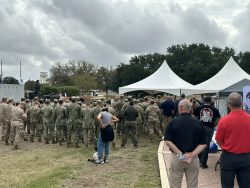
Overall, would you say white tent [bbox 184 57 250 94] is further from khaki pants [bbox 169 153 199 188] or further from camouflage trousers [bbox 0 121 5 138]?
khaki pants [bbox 169 153 199 188]

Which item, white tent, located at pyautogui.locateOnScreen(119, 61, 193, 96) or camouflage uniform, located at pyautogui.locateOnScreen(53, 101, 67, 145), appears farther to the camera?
white tent, located at pyautogui.locateOnScreen(119, 61, 193, 96)

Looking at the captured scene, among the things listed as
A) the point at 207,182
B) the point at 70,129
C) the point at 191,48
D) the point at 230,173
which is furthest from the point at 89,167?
the point at 191,48

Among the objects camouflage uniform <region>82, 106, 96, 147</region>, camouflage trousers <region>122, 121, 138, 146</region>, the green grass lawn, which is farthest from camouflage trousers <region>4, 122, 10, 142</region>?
camouflage trousers <region>122, 121, 138, 146</region>

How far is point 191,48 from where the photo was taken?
79688 millimetres

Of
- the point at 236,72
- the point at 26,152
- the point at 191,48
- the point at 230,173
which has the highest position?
the point at 191,48

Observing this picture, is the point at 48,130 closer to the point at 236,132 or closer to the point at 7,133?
the point at 7,133

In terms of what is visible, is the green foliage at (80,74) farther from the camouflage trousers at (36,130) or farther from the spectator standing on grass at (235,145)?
the spectator standing on grass at (235,145)

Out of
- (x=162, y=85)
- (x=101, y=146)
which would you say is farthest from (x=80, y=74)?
(x=101, y=146)

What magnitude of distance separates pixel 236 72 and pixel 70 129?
42.6 ft

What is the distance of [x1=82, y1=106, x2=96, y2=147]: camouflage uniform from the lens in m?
16.7

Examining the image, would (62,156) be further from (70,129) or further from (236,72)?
(236,72)

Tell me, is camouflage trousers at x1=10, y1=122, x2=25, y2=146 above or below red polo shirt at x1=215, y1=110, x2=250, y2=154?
below

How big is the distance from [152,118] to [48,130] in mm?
4670

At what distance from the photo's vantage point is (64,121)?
17.9 m
